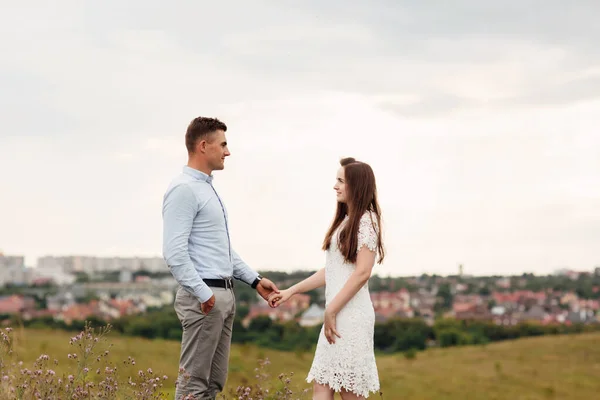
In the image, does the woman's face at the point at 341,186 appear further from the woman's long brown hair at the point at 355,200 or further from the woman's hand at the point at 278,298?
the woman's hand at the point at 278,298

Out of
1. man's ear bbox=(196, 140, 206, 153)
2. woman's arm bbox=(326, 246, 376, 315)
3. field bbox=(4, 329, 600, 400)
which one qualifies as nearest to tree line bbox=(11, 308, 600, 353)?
field bbox=(4, 329, 600, 400)

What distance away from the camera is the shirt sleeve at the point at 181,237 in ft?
16.9

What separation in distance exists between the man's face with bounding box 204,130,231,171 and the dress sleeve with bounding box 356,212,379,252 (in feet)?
3.74

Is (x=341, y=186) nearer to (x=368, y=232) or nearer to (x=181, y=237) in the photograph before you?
(x=368, y=232)

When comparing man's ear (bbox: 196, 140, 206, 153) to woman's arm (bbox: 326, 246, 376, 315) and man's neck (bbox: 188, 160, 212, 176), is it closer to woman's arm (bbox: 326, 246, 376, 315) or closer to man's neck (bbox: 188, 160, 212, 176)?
man's neck (bbox: 188, 160, 212, 176)

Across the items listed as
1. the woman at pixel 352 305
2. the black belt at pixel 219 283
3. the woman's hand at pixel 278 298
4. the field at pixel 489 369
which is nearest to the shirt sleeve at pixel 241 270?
the woman's hand at pixel 278 298

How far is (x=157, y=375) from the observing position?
531cm

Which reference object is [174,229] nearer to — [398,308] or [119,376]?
[119,376]

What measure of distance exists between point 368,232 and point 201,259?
3.91 ft

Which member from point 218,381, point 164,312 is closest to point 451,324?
point 164,312

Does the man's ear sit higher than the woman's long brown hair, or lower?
higher

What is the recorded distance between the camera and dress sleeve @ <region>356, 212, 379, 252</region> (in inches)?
197

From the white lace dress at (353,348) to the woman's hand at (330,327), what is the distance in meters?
0.04

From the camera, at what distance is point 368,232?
16.5 feet
